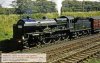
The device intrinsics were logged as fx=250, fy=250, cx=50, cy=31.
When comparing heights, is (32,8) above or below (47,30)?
below

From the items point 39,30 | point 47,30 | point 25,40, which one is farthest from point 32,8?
point 25,40

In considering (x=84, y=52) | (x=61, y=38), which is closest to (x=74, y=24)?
(x=61, y=38)

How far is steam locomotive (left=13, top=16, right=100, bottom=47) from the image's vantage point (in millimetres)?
21330

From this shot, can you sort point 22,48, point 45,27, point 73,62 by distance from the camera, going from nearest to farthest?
point 73,62 < point 22,48 < point 45,27

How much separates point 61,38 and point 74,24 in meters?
2.95

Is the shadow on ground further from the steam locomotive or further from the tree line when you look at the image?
the tree line

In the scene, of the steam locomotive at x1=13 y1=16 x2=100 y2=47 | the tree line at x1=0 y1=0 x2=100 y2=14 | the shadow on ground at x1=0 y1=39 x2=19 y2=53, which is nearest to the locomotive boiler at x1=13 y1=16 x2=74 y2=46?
the steam locomotive at x1=13 y1=16 x2=100 y2=47

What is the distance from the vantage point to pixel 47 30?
23531 mm

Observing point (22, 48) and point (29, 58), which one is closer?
point (29, 58)

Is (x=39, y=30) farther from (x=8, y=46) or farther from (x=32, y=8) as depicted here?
(x=32, y=8)

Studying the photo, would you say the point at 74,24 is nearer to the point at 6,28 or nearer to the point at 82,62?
the point at 6,28

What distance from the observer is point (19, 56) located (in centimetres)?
1280

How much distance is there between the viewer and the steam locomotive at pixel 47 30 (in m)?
21.3

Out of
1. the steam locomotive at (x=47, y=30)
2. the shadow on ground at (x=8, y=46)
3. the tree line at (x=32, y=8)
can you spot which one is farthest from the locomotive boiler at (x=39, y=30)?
the tree line at (x=32, y=8)
